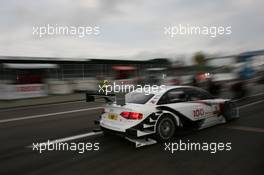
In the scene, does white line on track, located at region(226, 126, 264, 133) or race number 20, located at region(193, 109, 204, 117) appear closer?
race number 20, located at region(193, 109, 204, 117)

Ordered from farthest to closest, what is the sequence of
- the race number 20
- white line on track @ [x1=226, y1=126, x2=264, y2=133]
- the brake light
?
white line on track @ [x1=226, y1=126, x2=264, y2=133]
the race number 20
the brake light

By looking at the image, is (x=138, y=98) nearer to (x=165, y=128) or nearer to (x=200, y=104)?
(x=165, y=128)

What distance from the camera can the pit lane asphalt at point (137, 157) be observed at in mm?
4824

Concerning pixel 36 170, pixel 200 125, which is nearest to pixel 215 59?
pixel 200 125

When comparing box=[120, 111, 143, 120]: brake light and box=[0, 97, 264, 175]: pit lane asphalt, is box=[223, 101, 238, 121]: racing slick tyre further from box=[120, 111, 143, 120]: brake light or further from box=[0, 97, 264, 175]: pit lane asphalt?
box=[120, 111, 143, 120]: brake light

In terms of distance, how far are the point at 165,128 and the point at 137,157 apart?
131 cm

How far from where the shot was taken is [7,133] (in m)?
8.10

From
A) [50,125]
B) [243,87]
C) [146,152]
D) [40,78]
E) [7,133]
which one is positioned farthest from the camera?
[40,78]

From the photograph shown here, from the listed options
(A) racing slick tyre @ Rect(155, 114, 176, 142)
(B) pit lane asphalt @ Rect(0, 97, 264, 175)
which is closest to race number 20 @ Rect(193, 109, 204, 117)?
(B) pit lane asphalt @ Rect(0, 97, 264, 175)

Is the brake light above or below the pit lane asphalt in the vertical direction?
above

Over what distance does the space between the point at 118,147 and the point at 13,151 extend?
7.35 ft

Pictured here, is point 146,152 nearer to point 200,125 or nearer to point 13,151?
point 200,125

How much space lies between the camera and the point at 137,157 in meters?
5.50

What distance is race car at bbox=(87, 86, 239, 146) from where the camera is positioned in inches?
244
